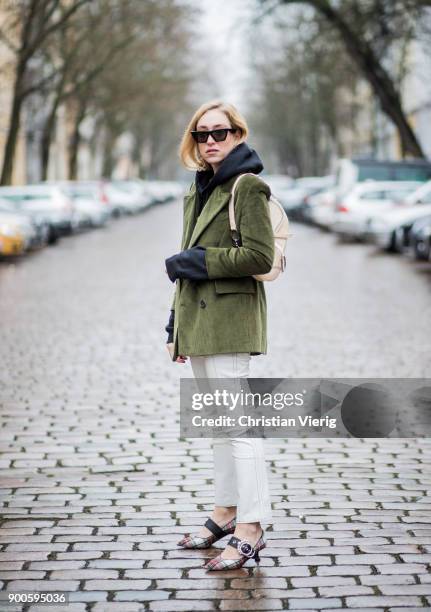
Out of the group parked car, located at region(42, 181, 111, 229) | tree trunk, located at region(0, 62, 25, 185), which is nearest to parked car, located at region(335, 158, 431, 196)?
parked car, located at region(42, 181, 111, 229)

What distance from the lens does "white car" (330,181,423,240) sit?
28848mm

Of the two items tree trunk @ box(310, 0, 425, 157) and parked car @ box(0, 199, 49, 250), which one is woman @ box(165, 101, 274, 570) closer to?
parked car @ box(0, 199, 49, 250)

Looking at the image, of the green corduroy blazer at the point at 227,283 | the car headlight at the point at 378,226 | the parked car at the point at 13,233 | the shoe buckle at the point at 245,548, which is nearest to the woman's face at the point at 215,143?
the green corduroy blazer at the point at 227,283

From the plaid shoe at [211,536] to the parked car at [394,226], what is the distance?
63.5 ft

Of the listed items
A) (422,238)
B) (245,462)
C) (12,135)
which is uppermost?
(12,135)

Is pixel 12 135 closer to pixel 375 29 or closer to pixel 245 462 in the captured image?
pixel 375 29

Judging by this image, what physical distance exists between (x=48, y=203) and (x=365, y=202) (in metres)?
9.61

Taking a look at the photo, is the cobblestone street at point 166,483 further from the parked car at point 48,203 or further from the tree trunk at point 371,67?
the tree trunk at point 371,67

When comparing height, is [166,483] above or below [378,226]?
below

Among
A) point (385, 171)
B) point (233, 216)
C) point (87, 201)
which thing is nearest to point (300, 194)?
point (87, 201)

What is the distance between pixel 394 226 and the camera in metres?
26.7

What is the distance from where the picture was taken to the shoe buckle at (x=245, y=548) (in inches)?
181

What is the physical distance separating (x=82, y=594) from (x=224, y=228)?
143cm

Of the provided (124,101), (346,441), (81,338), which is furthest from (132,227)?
(346,441)
